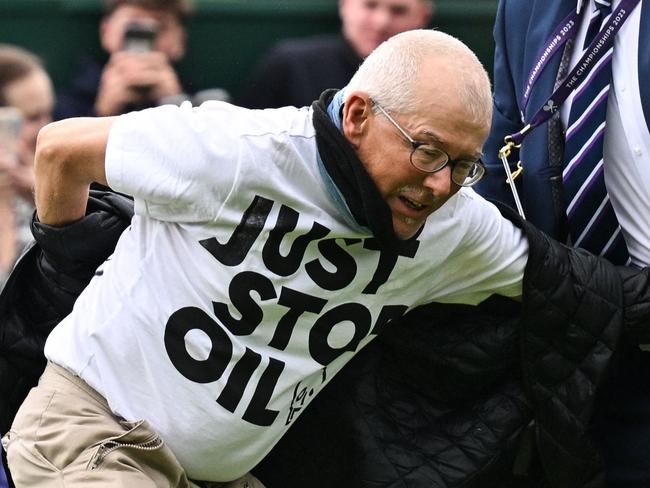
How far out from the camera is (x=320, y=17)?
5.23m

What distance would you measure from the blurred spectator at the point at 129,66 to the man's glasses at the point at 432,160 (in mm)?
2367

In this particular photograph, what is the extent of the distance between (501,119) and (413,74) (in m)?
0.69

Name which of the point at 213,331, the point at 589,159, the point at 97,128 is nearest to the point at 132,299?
the point at 213,331

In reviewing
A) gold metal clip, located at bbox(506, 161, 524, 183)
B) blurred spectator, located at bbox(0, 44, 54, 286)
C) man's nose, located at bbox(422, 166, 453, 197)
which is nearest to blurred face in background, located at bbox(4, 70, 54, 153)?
blurred spectator, located at bbox(0, 44, 54, 286)

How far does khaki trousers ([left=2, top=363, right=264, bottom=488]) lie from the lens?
9.40ft

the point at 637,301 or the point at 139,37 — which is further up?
the point at 637,301

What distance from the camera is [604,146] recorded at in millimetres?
3197

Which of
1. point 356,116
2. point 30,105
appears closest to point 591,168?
point 356,116

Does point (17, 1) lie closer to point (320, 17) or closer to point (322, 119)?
point (320, 17)

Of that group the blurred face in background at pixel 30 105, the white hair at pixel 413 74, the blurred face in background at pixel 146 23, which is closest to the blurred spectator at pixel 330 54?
the blurred face in background at pixel 146 23

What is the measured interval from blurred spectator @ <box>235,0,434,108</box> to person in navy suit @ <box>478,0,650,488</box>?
160 centimetres

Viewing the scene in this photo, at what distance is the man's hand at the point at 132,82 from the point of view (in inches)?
196

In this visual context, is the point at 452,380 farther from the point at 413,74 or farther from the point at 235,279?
the point at 413,74

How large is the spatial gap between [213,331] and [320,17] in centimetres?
253
